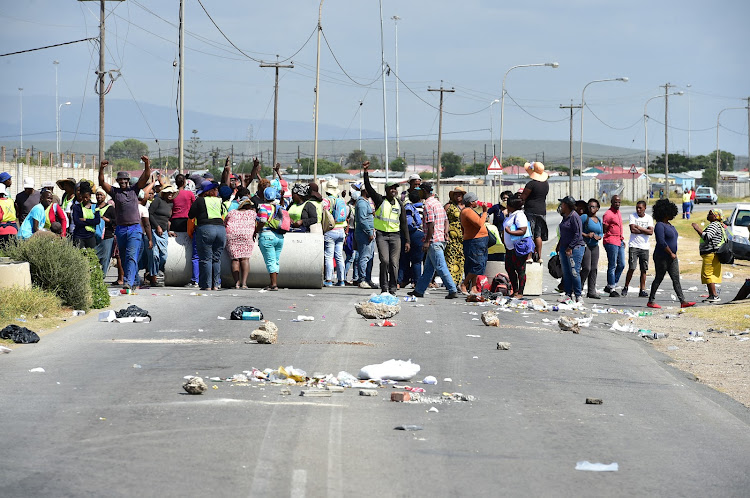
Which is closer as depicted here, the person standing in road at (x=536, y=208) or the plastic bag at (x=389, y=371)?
the plastic bag at (x=389, y=371)

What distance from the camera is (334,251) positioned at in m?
20.2

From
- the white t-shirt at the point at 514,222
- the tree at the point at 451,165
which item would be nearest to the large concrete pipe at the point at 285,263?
the white t-shirt at the point at 514,222

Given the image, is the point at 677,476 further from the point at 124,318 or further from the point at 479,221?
the point at 479,221

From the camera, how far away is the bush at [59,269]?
49.0ft

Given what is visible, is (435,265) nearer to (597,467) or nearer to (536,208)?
(536,208)

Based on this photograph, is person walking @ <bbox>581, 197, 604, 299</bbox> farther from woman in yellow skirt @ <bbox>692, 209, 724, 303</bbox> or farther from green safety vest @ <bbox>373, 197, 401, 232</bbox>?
green safety vest @ <bbox>373, 197, 401, 232</bbox>

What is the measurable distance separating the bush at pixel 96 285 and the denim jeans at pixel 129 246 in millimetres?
1678

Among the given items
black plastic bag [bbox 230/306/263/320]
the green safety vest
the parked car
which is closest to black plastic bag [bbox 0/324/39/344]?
black plastic bag [bbox 230/306/263/320]

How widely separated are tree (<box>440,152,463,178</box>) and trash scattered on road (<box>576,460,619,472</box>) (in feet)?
565

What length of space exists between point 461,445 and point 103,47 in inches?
1591

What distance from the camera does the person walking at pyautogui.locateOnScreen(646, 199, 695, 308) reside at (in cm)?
1802

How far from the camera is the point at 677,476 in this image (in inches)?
271

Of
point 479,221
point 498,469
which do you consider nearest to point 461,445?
point 498,469

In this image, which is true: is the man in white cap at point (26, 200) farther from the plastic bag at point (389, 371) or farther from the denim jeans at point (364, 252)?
the plastic bag at point (389, 371)
